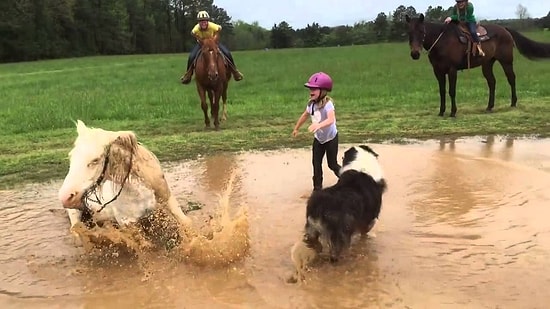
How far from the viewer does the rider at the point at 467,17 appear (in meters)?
14.6

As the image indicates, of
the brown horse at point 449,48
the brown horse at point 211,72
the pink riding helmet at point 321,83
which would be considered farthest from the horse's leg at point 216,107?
the pink riding helmet at point 321,83

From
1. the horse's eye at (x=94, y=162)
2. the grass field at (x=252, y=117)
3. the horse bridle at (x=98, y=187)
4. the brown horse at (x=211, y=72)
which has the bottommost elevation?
the grass field at (x=252, y=117)

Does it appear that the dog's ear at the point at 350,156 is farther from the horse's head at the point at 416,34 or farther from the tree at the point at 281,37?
the tree at the point at 281,37

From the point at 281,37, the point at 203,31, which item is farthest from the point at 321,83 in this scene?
the point at 281,37

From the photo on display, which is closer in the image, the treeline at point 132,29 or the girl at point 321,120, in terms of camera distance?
the girl at point 321,120

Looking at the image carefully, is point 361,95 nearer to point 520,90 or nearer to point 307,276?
point 520,90

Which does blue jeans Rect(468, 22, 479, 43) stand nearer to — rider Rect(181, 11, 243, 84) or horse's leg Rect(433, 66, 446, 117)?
horse's leg Rect(433, 66, 446, 117)

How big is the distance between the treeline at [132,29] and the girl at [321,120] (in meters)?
66.2

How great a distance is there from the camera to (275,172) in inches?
365

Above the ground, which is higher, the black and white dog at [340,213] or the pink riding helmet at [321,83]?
the pink riding helmet at [321,83]

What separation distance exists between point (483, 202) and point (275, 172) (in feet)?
10.7

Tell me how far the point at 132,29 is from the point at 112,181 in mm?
99841

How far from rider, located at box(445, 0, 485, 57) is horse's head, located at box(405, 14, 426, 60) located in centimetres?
91

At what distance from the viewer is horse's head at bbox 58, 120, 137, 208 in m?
5.09
